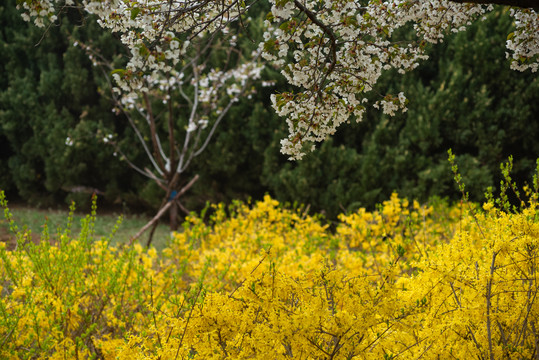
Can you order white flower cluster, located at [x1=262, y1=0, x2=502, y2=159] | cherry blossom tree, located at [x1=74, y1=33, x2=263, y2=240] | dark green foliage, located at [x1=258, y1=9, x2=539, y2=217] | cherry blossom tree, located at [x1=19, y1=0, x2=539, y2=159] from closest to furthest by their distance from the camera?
cherry blossom tree, located at [x1=19, y1=0, x2=539, y2=159], white flower cluster, located at [x1=262, y1=0, x2=502, y2=159], dark green foliage, located at [x1=258, y1=9, x2=539, y2=217], cherry blossom tree, located at [x1=74, y1=33, x2=263, y2=240]

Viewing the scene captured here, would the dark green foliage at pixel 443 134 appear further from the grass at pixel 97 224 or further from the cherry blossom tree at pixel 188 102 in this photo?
the grass at pixel 97 224

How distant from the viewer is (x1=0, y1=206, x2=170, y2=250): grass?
7191mm

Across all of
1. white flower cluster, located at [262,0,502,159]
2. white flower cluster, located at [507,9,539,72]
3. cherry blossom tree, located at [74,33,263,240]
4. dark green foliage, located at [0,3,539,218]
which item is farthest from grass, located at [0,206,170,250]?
white flower cluster, located at [507,9,539,72]

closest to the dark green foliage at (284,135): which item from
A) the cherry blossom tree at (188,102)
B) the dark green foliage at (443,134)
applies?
the dark green foliage at (443,134)

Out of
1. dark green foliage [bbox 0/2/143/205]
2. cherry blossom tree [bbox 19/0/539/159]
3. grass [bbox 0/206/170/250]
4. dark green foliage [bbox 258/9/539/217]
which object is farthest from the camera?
dark green foliage [bbox 0/2/143/205]

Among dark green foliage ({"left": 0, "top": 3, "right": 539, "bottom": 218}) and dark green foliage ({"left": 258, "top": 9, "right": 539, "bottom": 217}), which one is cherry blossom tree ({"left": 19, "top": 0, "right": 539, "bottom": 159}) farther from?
dark green foliage ({"left": 0, "top": 3, "right": 539, "bottom": 218})

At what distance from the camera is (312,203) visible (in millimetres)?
6508

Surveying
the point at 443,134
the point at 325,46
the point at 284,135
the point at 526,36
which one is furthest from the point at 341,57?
the point at 284,135

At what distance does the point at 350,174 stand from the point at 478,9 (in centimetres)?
374

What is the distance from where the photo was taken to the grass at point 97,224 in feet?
23.6

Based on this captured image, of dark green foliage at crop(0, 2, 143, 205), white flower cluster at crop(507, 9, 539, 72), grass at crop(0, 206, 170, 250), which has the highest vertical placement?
white flower cluster at crop(507, 9, 539, 72)

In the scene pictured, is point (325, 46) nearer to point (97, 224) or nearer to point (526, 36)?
point (526, 36)

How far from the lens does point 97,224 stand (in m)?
8.04

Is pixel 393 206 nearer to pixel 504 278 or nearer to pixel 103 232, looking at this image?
pixel 504 278
